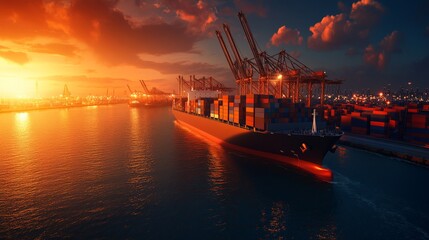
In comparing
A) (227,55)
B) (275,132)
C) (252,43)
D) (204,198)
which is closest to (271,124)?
Answer: (275,132)

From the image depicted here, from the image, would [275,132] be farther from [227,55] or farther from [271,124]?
[227,55]

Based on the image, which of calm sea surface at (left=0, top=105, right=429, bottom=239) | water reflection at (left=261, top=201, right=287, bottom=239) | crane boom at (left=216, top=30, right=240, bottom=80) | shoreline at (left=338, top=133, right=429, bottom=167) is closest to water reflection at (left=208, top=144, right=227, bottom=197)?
calm sea surface at (left=0, top=105, right=429, bottom=239)

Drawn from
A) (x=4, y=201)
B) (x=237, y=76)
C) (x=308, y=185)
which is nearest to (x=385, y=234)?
(x=308, y=185)

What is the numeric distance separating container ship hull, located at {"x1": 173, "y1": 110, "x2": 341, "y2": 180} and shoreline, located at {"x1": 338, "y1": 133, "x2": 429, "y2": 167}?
15191 millimetres

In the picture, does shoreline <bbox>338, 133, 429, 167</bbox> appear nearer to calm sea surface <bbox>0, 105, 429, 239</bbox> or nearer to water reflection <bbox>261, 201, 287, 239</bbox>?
calm sea surface <bbox>0, 105, 429, 239</bbox>

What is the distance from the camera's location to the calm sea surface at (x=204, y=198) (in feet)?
54.9

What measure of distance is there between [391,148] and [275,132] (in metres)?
23.6

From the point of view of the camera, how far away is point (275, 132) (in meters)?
31.2

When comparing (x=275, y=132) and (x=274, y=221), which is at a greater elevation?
(x=275, y=132)

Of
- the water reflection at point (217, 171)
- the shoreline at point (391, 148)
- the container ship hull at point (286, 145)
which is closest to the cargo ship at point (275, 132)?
the container ship hull at point (286, 145)

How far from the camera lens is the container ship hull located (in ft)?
89.4

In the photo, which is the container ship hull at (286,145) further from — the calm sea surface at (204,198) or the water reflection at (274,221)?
the water reflection at (274,221)

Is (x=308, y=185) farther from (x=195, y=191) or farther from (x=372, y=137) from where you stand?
(x=372, y=137)

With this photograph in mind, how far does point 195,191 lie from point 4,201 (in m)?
17.0
